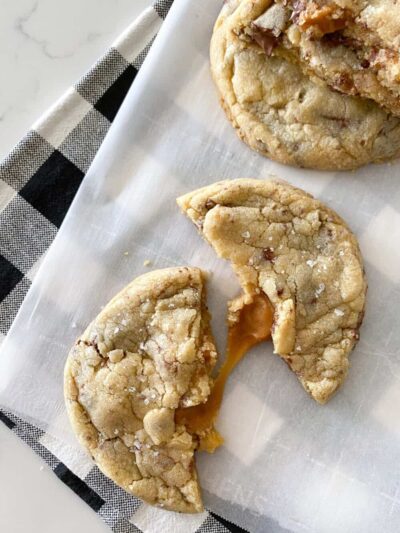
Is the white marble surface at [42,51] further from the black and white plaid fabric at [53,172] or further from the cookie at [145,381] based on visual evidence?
the cookie at [145,381]

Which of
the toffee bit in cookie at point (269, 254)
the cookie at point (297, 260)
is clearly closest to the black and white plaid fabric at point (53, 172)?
the cookie at point (297, 260)

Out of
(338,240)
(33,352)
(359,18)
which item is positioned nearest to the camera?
(359,18)

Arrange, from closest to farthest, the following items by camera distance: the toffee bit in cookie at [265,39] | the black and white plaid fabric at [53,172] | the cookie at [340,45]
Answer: the cookie at [340,45]
the toffee bit in cookie at [265,39]
the black and white plaid fabric at [53,172]

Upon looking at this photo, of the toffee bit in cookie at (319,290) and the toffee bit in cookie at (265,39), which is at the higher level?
the toffee bit in cookie at (265,39)

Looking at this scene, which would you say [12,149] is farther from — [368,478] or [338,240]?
[368,478]

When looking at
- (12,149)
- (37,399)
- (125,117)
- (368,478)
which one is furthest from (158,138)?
(368,478)

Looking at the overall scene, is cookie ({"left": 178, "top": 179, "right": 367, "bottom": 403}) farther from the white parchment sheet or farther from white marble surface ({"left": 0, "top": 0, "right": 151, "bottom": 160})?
white marble surface ({"left": 0, "top": 0, "right": 151, "bottom": 160})


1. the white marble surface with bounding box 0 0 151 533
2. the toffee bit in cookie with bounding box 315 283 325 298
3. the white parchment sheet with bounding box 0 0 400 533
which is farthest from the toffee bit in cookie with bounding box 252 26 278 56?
the toffee bit in cookie with bounding box 315 283 325 298

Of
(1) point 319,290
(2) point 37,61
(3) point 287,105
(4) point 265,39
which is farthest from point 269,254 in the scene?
(2) point 37,61
